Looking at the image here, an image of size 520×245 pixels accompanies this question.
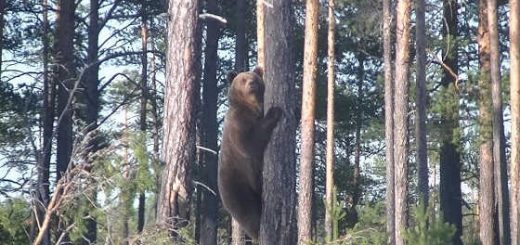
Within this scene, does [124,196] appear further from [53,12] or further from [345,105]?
[345,105]

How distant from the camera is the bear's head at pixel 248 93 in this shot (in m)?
10.4

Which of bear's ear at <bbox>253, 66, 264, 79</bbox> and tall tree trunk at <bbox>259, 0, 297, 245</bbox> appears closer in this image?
tall tree trunk at <bbox>259, 0, 297, 245</bbox>

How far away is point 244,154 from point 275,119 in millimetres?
819

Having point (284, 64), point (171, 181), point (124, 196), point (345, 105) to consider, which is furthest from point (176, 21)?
point (345, 105)

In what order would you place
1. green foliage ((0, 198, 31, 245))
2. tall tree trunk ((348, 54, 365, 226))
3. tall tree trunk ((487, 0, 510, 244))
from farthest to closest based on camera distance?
tall tree trunk ((348, 54, 365, 226))
tall tree trunk ((487, 0, 510, 244))
green foliage ((0, 198, 31, 245))

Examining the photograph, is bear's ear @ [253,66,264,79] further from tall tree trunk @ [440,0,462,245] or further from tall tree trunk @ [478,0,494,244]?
tall tree trunk @ [478,0,494,244]

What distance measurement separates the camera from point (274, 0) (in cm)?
995

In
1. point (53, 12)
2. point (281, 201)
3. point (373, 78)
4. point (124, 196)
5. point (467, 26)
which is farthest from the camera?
point (373, 78)

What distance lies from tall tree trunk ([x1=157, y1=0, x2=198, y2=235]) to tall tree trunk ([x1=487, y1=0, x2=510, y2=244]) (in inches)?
577

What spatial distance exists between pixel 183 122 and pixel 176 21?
133 cm

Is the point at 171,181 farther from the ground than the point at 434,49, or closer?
closer

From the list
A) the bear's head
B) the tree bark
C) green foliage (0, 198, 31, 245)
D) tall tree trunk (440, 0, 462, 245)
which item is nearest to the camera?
green foliage (0, 198, 31, 245)

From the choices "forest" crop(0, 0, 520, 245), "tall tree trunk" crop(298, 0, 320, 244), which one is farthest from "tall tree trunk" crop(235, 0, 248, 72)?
"tall tree trunk" crop(298, 0, 320, 244)

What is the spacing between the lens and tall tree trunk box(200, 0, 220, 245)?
32.6 m
